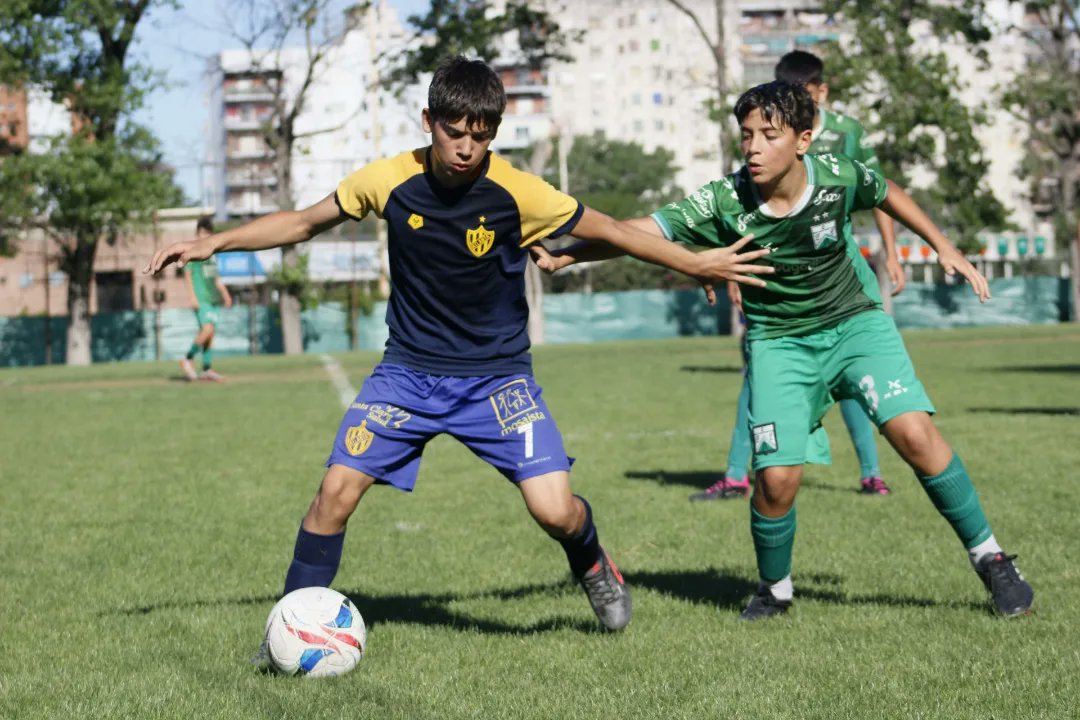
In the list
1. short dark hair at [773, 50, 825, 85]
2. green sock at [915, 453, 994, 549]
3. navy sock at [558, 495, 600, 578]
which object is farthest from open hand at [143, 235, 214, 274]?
short dark hair at [773, 50, 825, 85]

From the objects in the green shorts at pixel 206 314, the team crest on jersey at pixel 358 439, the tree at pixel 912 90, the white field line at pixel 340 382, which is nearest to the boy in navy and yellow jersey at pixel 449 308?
the team crest on jersey at pixel 358 439

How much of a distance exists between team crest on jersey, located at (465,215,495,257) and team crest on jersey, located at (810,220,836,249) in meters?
1.28

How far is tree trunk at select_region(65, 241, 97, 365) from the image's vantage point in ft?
127

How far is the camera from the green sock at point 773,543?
17.7 ft

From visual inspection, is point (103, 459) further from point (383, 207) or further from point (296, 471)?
point (383, 207)

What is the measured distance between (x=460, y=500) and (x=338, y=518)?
407 centimetres

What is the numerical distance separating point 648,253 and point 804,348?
3.03ft

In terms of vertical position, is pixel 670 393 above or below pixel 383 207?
below

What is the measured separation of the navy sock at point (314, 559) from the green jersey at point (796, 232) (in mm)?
1646

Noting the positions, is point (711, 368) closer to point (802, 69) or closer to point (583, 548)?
point (802, 69)

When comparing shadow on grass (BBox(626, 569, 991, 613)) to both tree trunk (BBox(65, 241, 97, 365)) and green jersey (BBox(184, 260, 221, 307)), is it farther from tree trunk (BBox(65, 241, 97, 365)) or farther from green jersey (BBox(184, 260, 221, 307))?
tree trunk (BBox(65, 241, 97, 365))

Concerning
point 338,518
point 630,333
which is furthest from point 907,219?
point 630,333

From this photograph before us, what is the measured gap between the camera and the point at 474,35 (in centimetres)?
4222

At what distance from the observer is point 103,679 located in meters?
4.57
